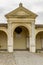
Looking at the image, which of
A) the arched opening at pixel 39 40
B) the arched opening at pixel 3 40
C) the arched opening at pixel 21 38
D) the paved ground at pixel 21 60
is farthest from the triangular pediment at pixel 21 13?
the paved ground at pixel 21 60

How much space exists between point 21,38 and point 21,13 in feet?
12.8

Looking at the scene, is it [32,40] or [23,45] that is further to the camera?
[23,45]

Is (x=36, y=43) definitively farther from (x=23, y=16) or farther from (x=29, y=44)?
(x=23, y=16)

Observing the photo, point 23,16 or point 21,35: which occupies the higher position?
point 23,16

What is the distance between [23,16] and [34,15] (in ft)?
4.32

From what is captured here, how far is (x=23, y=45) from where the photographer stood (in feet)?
114

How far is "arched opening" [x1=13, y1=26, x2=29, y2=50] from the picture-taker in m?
34.3

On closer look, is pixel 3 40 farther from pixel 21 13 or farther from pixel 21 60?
pixel 21 60

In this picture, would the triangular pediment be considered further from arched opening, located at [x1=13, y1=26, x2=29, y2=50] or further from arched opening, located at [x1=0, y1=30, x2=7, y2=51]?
arched opening, located at [x1=0, y1=30, x2=7, y2=51]

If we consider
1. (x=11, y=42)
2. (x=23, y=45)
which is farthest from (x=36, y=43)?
(x=11, y=42)

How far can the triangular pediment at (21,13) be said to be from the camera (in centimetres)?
3188

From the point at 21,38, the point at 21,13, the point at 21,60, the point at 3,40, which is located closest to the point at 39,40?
the point at 21,38

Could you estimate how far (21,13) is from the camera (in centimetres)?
3212

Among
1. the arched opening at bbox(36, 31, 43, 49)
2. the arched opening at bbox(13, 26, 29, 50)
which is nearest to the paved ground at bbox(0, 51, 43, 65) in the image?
the arched opening at bbox(13, 26, 29, 50)
